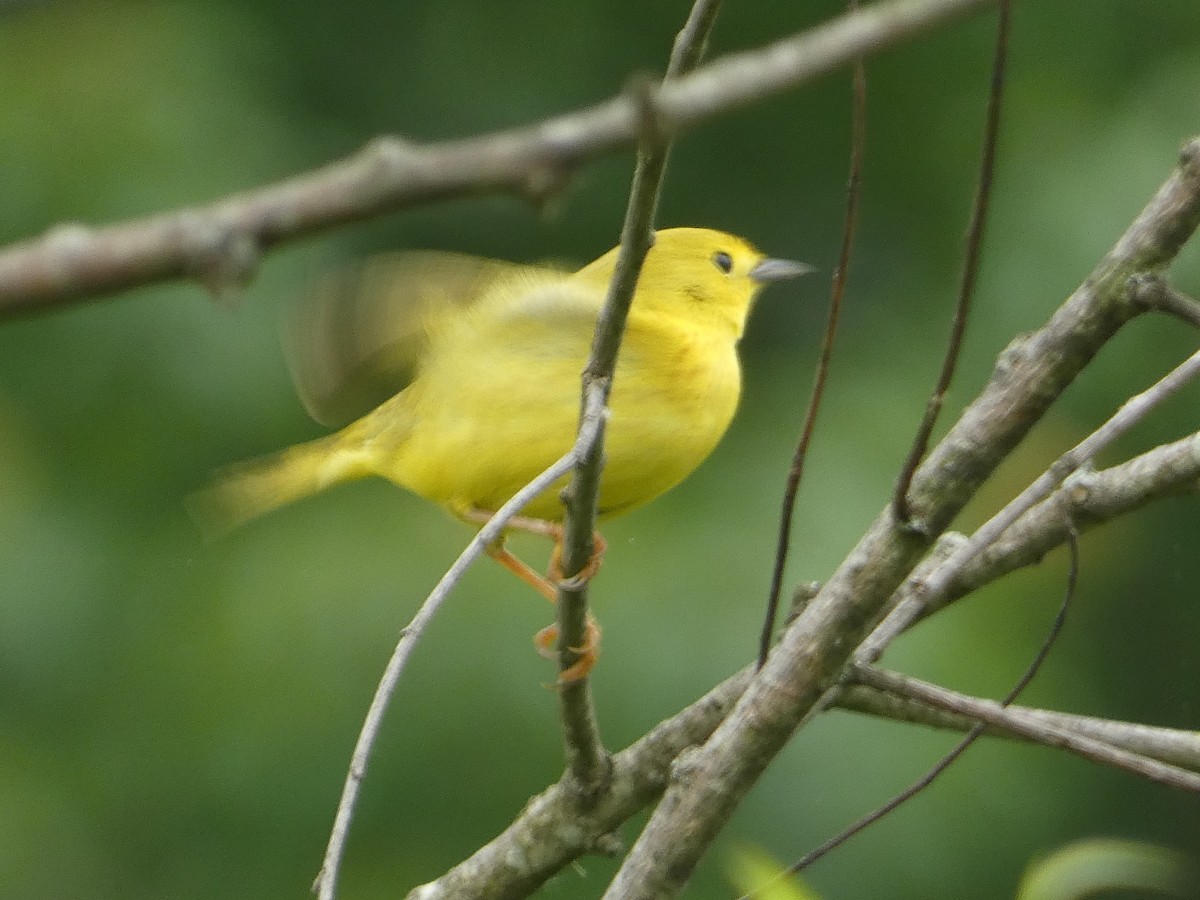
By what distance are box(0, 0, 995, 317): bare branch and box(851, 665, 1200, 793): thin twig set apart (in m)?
1.00

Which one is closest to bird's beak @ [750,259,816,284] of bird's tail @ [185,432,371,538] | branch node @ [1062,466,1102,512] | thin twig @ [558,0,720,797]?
bird's tail @ [185,432,371,538]

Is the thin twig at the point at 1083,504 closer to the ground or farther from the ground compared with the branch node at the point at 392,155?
farther from the ground

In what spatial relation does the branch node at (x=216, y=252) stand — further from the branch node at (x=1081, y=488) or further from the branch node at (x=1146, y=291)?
the branch node at (x=1081, y=488)

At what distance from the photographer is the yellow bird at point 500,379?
9.19 feet

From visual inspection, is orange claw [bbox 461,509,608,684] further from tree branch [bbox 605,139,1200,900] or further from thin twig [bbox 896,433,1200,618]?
thin twig [bbox 896,433,1200,618]

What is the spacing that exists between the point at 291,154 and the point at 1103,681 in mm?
3050

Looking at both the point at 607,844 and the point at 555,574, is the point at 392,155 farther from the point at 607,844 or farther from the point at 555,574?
the point at 555,574

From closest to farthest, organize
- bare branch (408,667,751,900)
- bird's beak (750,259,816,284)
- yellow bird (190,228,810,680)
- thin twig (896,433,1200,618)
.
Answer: thin twig (896,433,1200,618) < bare branch (408,667,751,900) < yellow bird (190,228,810,680) < bird's beak (750,259,816,284)

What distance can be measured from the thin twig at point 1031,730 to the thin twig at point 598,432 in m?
0.38

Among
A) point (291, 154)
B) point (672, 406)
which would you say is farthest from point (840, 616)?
point (291, 154)

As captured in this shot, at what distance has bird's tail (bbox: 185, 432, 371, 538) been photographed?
3.70 meters

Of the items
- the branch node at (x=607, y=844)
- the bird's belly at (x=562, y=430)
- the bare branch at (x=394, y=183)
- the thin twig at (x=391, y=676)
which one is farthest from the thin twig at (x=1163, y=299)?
the bird's belly at (x=562, y=430)

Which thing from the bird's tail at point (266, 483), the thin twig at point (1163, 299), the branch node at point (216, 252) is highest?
the bird's tail at point (266, 483)

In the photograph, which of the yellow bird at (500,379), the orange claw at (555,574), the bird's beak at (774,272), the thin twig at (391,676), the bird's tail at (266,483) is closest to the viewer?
the thin twig at (391,676)
